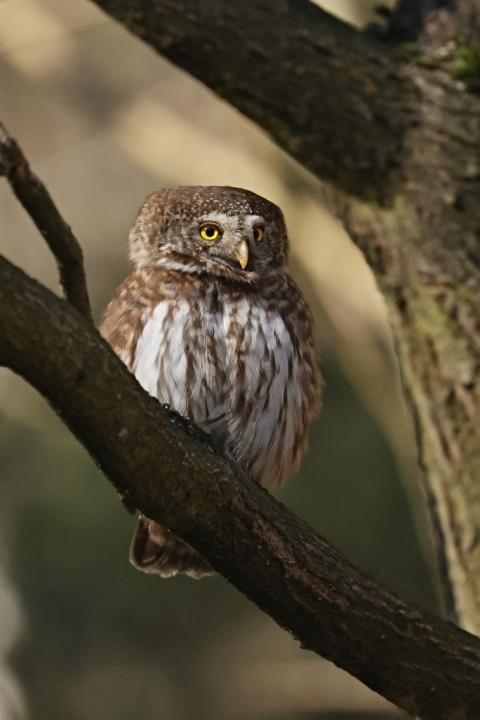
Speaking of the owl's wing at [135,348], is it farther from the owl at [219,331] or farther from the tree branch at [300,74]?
the tree branch at [300,74]

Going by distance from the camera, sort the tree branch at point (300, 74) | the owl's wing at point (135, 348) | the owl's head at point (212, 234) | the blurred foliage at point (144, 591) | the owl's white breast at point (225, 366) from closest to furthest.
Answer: the owl's white breast at point (225, 366) < the owl's wing at point (135, 348) < the owl's head at point (212, 234) < the tree branch at point (300, 74) < the blurred foliage at point (144, 591)

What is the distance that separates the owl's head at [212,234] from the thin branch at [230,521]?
4.32 ft

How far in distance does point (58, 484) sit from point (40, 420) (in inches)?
22.3

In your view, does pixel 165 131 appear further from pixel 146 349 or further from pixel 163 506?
pixel 163 506

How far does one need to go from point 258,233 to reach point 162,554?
1.23 meters

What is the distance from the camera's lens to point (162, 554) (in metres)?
4.84

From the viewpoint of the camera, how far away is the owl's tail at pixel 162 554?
15.8 ft

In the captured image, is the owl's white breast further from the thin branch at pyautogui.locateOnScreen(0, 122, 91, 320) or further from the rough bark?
the thin branch at pyautogui.locateOnScreen(0, 122, 91, 320)

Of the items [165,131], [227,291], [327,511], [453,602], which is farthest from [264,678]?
[227,291]

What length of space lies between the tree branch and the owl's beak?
0.60 m

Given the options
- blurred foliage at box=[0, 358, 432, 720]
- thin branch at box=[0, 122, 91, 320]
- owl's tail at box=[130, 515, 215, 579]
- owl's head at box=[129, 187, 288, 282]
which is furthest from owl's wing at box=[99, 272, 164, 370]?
blurred foliage at box=[0, 358, 432, 720]

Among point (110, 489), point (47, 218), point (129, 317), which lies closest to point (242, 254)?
point (129, 317)

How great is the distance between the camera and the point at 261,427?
4.59 m

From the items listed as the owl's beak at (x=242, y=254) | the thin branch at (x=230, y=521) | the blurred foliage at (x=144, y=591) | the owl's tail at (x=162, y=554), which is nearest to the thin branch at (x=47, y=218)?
the thin branch at (x=230, y=521)
